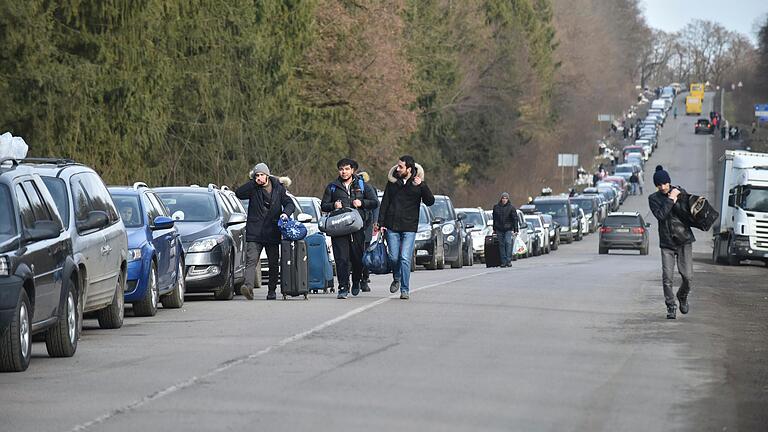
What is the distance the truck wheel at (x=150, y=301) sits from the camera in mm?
19339

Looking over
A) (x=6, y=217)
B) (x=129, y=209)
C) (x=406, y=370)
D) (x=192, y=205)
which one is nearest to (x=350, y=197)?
(x=192, y=205)

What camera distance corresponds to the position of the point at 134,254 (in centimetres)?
1912

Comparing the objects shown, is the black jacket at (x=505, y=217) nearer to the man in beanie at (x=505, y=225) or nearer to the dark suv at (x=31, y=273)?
the man in beanie at (x=505, y=225)

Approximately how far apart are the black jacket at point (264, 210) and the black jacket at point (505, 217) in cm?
1792

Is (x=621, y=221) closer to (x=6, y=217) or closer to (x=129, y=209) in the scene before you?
(x=129, y=209)

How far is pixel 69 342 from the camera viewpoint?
48.1 feet

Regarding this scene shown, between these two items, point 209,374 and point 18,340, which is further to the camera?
point 18,340

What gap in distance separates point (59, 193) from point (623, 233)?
43.7m

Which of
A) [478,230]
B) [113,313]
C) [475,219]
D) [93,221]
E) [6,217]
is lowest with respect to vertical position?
[478,230]

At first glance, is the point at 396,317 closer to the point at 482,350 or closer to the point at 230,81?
the point at 482,350

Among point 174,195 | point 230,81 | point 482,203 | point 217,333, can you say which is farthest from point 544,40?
point 217,333

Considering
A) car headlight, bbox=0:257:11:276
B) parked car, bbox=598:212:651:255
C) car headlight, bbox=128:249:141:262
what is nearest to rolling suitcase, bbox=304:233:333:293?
car headlight, bbox=128:249:141:262

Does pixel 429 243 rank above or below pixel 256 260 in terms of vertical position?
below

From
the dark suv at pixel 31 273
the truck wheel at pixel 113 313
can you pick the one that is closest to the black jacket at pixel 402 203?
the truck wheel at pixel 113 313
